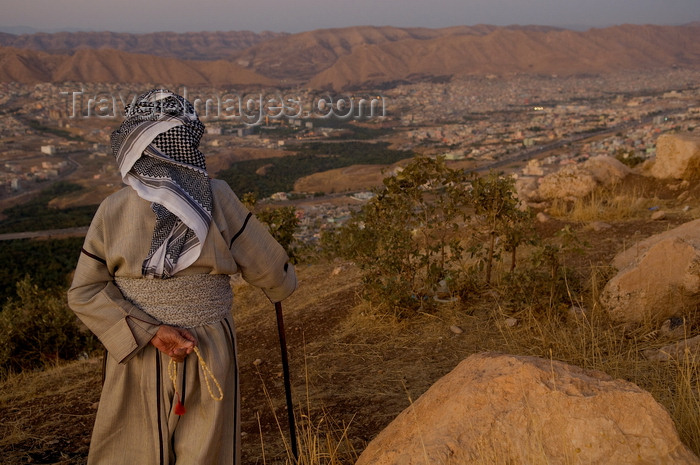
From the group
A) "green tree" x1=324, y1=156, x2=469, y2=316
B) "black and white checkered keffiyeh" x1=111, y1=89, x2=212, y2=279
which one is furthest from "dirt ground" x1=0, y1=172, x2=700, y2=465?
"black and white checkered keffiyeh" x1=111, y1=89, x2=212, y2=279

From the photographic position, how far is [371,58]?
8500cm

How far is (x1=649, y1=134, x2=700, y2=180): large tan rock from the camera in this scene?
8.01 meters

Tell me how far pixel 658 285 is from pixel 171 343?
9.41ft

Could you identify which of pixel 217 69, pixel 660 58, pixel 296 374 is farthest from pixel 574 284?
pixel 660 58

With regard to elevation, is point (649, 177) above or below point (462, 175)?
below

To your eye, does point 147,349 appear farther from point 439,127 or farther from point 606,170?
point 439,127

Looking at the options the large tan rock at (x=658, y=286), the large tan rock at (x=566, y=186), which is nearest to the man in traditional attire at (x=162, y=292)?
the large tan rock at (x=658, y=286)

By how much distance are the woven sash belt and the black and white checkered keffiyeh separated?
0.05m

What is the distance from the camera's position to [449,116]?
54375 mm

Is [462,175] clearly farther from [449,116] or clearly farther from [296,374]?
[449,116]

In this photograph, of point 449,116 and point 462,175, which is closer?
point 462,175

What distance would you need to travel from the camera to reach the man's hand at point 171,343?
72.9 inches

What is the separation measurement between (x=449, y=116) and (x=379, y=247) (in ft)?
170

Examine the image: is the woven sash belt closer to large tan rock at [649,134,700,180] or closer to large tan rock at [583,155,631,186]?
large tan rock at [583,155,631,186]
